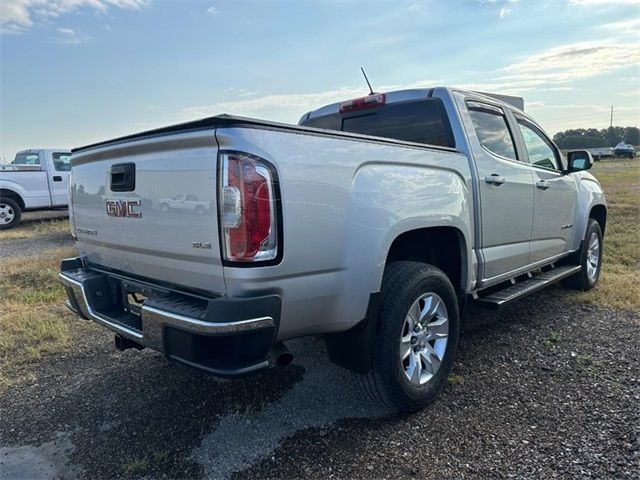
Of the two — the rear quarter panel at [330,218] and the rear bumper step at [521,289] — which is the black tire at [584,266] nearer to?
the rear bumper step at [521,289]

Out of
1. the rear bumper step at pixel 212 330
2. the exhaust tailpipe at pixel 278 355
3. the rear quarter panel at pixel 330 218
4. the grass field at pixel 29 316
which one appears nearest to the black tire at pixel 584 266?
the rear quarter panel at pixel 330 218

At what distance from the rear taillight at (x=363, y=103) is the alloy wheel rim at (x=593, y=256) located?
325 centimetres

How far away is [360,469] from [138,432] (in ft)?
4.40

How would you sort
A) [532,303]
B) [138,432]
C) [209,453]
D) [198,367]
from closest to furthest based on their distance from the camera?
[198,367] → [209,453] → [138,432] → [532,303]

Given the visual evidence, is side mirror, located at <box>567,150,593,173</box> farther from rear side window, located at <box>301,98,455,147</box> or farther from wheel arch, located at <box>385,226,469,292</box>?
wheel arch, located at <box>385,226,469,292</box>

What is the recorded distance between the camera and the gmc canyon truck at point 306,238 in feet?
7.14

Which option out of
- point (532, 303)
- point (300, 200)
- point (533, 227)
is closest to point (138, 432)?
point (300, 200)

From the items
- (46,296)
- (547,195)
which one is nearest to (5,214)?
A: (46,296)

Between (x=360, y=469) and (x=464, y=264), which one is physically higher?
(x=464, y=264)

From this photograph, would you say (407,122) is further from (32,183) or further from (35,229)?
(32,183)

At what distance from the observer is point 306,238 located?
2.30 meters

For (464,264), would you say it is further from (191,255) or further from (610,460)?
(191,255)

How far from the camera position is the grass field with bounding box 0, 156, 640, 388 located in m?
4.09

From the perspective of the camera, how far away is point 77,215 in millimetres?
3289
